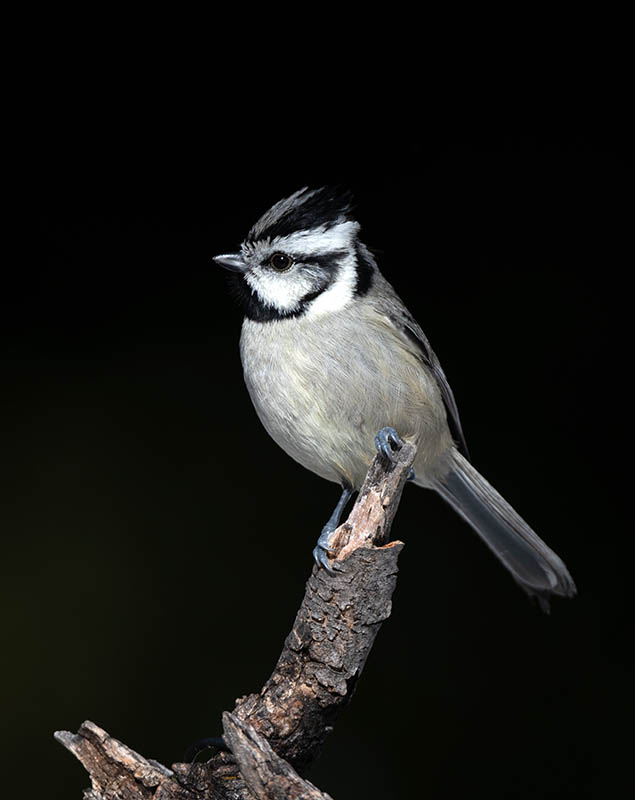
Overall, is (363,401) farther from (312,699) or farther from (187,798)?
(187,798)

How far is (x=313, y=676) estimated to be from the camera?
149 centimetres

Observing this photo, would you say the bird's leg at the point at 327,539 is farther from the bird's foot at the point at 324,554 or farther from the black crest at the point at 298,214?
the black crest at the point at 298,214

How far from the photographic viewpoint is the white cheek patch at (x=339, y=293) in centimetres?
175

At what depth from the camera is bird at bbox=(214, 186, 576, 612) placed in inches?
66.8

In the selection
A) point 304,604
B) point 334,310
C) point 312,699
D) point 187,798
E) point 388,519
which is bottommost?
point 187,798

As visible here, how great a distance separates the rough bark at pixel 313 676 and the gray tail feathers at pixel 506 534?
1.70ft

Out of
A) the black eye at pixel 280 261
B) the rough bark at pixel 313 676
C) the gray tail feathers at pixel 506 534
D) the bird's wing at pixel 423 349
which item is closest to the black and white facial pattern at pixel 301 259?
the black eye at pixel 280 261

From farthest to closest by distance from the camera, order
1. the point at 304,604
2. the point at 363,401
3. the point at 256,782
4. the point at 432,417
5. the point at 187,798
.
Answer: the point at 432,417, the point at 363,401, the point at 304,604, the point at 187,798, the point at 256,782

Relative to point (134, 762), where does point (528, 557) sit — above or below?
above

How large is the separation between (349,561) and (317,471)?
15.6 inches

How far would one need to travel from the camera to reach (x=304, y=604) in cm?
155

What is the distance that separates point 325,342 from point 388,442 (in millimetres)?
226

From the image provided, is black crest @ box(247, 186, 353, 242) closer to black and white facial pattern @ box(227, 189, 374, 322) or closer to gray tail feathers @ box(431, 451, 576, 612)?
black and white facial pattern @ box(227, 189, 374, 322)

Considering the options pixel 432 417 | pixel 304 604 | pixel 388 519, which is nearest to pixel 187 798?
pixel 304 604
